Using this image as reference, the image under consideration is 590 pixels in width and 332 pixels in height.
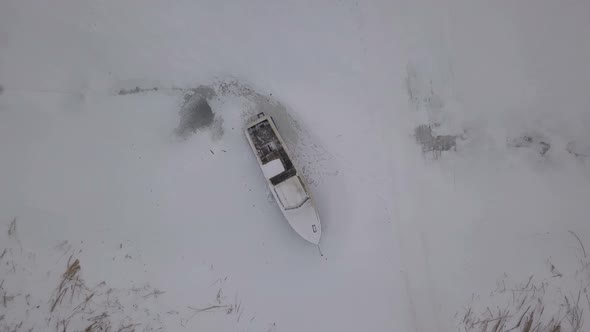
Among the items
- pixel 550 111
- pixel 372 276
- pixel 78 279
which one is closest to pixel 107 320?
pixel 78 279

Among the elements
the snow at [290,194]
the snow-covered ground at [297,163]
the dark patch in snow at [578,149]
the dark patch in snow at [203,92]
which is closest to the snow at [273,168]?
the snow at [290,194]

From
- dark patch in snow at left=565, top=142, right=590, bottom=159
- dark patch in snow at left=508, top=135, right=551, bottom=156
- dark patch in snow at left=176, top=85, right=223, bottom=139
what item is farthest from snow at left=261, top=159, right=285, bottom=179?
dark patch in snow at left=565, top=142, right=590, bottom=159

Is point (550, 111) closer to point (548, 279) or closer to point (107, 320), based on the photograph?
point (548, 279)

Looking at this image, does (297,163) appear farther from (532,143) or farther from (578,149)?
(578,149)

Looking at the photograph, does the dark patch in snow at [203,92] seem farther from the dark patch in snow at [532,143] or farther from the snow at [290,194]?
the dark patch in snow at [532,143]

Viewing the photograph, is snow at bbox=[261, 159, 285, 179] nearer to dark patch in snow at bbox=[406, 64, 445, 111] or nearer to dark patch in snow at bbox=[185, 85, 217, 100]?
dark patch in snow at bbox=[185, 85, 217, 100]

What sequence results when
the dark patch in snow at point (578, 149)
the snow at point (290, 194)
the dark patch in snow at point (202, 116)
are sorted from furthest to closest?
the dark patch in snow at point (202, 116) → the dark patch in snow at point (578, 149) → the snow at point (290, 194)
